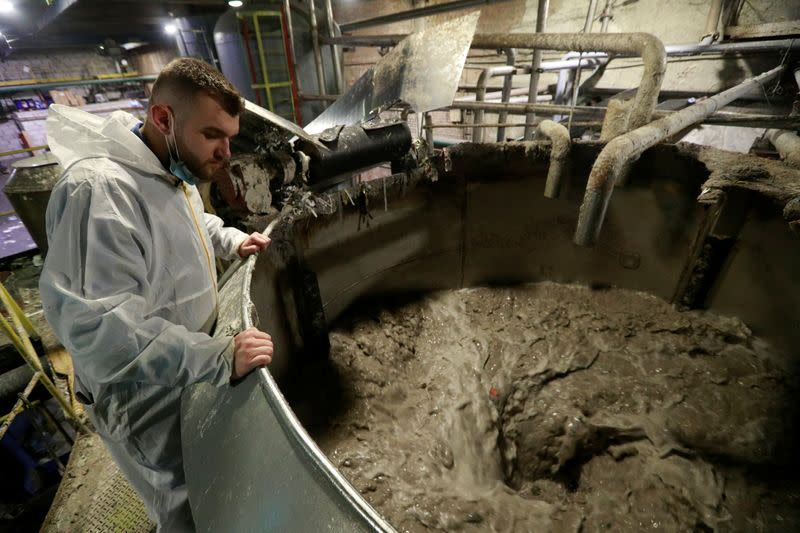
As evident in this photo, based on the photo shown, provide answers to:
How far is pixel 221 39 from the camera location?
213 inches

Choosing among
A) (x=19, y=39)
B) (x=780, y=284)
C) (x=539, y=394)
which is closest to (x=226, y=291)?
(x=539, y=394)

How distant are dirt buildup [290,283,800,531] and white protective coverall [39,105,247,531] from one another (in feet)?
3.90

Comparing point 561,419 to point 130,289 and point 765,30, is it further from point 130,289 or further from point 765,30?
point 765,30

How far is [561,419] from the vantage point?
104 inches

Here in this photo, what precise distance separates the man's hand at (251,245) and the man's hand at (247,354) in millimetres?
830

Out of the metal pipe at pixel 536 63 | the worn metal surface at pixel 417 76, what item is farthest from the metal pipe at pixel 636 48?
the worn metal surface at pixel 417 76

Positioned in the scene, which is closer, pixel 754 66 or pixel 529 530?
pixel 529 530

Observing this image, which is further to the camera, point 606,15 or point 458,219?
point 606,15

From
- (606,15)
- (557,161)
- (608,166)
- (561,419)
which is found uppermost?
(606,15)

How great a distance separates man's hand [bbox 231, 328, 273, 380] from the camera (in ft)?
3.61

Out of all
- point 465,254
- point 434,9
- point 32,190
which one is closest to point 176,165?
point 32,190

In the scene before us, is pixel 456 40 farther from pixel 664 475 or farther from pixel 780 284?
pixel 664 475

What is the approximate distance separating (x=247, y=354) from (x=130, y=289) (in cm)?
40

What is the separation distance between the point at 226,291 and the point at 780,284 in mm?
3758
